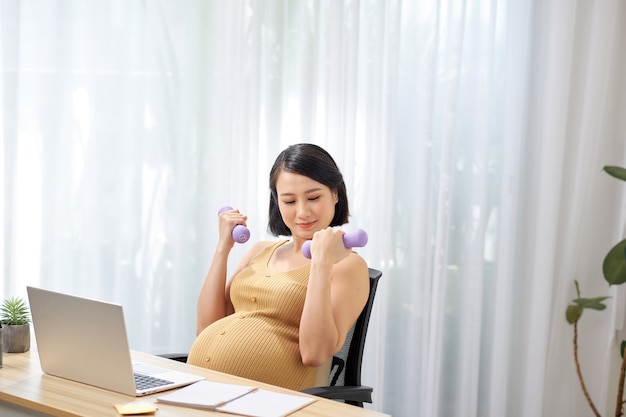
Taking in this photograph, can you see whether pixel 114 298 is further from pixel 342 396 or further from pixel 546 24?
pixel 546 24

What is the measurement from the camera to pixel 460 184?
3.18 meters

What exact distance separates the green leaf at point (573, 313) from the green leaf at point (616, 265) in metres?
0.26

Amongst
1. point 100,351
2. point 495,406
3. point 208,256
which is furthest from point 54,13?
point 495,406

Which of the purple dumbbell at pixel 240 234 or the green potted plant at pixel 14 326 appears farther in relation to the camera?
the purple dumbbell at pixel 240 234

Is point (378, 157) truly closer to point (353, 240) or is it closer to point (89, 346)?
point (353, 240)

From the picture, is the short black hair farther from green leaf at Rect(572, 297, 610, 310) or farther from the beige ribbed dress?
green leaf at Rect(572, 297, 610, 310)

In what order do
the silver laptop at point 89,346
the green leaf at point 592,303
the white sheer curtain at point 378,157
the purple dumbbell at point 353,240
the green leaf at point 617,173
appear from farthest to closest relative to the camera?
1. the white sheer curtain at point 378,157
2. the green leaf at point 592,303
3. the green leaf at point 617,173
4. the purple dumbbell at point 353,240
5. the silver laptop at point 89,346

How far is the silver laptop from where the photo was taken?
182cm

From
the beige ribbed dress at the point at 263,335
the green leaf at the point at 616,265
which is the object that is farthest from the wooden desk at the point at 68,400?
the green leaf at the point at 616,265

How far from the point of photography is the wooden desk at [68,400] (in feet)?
5.68

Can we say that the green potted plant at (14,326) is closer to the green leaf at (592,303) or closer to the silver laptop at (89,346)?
the silver laptop at (89,346)

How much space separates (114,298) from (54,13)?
4.05ft

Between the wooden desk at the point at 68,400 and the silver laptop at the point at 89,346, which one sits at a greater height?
the silver laptop at the point at 89,346

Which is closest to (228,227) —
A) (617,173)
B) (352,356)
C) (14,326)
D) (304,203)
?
(304,203)
